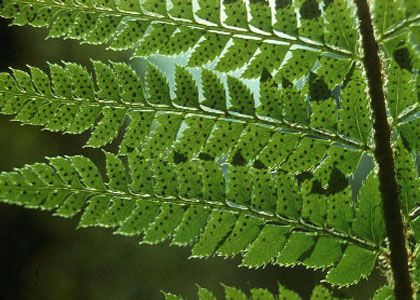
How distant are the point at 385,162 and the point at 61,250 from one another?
760 centimetres

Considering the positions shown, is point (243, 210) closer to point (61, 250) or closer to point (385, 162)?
point (385, 162)

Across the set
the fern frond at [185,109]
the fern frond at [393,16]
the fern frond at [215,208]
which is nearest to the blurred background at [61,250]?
the fern frond at [185,109]

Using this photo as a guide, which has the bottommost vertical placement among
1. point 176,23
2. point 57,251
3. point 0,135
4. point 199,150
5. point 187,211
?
point 57,251

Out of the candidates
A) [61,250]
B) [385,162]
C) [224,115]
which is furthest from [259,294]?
[61,250]

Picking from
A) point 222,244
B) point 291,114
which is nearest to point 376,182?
point 291,114

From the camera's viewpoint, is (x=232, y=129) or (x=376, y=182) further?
(x=232, y=129)

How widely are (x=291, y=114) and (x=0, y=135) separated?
664 cm

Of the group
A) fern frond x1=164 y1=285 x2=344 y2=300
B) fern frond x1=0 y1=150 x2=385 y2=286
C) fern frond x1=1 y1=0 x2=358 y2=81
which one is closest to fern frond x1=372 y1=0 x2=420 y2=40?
fern frond x1=1 y1=0 x2=358 y2=81

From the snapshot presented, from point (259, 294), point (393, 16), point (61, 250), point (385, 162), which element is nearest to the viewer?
point (259, 294)

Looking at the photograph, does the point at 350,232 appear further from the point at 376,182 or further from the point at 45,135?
the point at 45,135

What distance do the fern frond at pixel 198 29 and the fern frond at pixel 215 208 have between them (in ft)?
1.44

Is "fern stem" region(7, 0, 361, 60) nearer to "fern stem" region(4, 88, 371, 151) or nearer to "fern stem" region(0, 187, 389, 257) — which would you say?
"fern stem" region(4, 88, 371, 151)

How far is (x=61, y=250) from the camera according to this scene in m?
8.45

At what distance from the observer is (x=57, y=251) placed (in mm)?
8422
